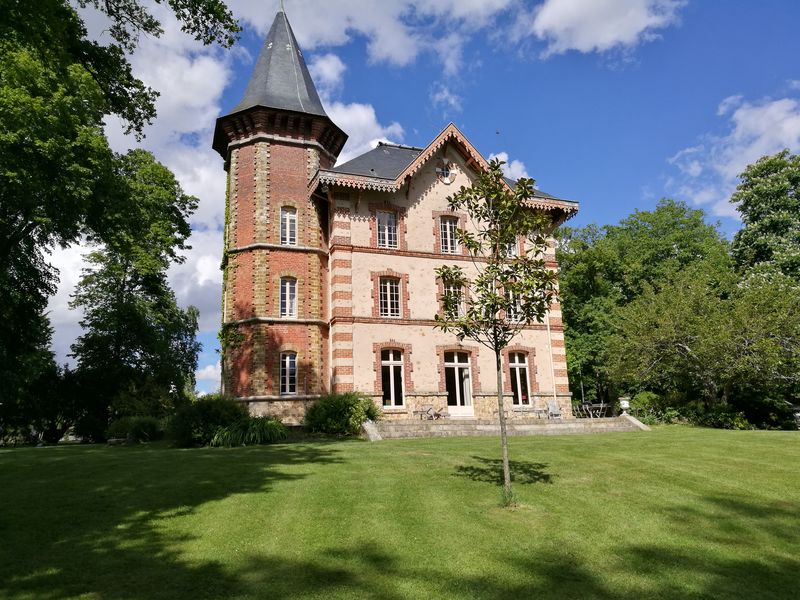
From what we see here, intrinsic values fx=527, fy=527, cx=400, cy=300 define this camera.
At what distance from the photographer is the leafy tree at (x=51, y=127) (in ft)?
33.9

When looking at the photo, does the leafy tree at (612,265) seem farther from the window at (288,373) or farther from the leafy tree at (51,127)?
the leafy tree at (51,127)

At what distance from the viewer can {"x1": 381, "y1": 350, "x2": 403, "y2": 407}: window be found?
69.6 ft

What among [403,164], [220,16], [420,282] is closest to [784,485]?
[220,16]

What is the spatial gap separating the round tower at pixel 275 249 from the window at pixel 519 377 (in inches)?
321

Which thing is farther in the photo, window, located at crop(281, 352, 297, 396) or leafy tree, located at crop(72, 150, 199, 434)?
leafy tree, located at crop(72, 150, 199, 434)

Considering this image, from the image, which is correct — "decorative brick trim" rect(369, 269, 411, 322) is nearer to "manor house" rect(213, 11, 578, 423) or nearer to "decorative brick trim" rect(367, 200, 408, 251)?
"manor house" rect(213, 11, 578, 423)

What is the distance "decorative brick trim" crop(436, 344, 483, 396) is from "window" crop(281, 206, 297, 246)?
7.63 meters

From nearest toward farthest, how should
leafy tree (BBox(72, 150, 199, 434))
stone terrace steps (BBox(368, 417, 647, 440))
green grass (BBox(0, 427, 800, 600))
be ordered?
green grass (BBox(0, 427, 800, 600)) < stone terrace steps (BBox(368, 417, 647, 440)) < leafy tree (BBox(72, 150, 199, 434))

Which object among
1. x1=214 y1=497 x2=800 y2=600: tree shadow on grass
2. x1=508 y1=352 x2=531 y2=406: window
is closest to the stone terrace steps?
x1=508 y1=352 x2=531 y2=406: window

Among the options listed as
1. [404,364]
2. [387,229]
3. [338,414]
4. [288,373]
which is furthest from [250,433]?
[387,229]

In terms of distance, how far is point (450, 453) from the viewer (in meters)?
12.5

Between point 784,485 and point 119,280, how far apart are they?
3082 centimetres

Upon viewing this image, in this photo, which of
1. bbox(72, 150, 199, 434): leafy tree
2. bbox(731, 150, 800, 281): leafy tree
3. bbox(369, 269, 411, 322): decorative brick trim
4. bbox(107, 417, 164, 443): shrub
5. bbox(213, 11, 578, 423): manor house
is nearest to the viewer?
bbox(107, 417, 164, 443): shrub

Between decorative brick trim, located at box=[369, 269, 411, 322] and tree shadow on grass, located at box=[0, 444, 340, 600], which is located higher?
decorative brick trim, located at box=[369, 269, 411, 322]
